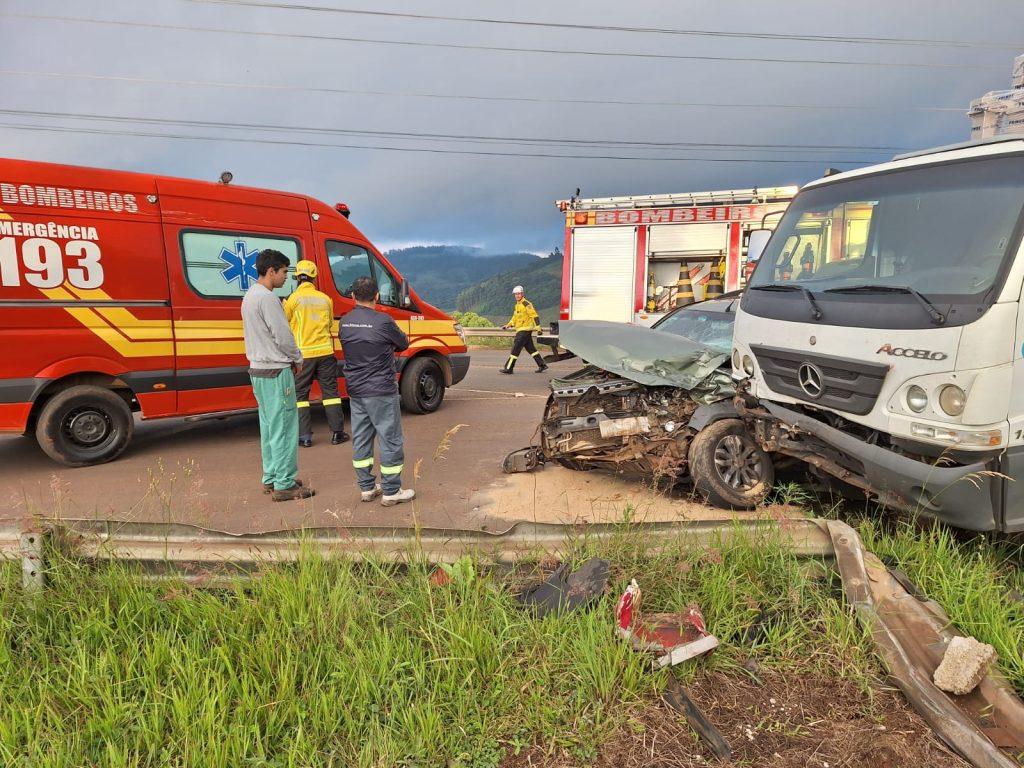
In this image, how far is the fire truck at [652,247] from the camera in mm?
10695

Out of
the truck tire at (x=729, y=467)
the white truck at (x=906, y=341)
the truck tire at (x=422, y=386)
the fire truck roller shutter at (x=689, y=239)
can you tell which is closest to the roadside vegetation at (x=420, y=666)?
the white truck at (x=906, y=341)

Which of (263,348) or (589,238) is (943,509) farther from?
(589,238)

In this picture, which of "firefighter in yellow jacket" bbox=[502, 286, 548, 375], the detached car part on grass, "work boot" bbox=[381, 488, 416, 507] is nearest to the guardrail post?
"work boot" bbox=[381, 488, 416, 507]

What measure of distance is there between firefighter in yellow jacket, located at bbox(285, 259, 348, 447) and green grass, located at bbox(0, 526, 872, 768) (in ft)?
11.5

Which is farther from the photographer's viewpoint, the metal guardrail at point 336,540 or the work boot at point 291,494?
the work boot at point 291,494

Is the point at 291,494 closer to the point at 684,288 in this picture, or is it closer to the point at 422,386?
the point at 422,386

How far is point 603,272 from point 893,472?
9091 millimetres

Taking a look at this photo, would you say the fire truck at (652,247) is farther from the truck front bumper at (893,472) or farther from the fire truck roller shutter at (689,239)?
the truck front bumper at (893,472)

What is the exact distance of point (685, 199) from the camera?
36.0 feet

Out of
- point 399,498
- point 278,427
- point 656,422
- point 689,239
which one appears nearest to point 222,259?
point 278,427

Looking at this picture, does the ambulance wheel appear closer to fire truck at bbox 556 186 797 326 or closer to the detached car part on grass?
the detached car part on grass

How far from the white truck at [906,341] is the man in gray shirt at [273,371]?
3.02 m

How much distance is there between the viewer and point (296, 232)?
21.6 feet

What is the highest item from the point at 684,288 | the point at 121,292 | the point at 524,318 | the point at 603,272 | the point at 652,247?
the point at 652,247
